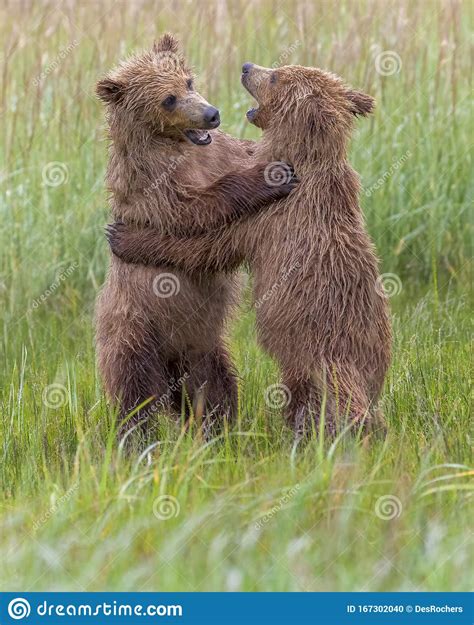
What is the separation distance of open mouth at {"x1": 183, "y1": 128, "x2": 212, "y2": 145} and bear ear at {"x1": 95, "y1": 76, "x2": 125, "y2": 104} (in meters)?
0.39

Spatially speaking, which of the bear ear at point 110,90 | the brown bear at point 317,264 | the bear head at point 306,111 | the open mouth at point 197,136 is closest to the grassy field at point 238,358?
the brown bear at point 317,264

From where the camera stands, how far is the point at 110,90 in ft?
18.4

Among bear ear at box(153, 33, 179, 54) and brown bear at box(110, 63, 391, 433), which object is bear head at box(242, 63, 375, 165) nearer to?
brown bear at box(110, 63, 391, 433)

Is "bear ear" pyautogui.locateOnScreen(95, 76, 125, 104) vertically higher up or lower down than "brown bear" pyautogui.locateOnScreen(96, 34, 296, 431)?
higher up

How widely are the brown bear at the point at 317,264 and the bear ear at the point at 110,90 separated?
0.79 metres

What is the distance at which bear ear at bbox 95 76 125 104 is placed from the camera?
5555 mm

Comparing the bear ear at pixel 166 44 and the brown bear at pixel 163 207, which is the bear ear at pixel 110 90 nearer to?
the brown bear at pixel 163 207

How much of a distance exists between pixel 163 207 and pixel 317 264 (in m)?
0.91

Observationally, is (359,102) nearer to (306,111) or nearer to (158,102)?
(306,111)

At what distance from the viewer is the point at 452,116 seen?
844 cm

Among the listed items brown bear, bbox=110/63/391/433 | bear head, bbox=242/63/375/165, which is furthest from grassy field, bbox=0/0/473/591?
bear head, bbox=242/63/375/165

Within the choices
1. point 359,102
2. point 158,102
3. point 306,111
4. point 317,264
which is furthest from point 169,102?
point 317,264

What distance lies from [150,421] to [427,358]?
5.34 feet

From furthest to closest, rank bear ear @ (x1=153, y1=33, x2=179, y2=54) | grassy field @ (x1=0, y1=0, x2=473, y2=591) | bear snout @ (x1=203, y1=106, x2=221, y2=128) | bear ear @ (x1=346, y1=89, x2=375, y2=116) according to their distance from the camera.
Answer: bear ear @ (x1=153, y1=33, x2=179, y2=54)
bear snout @ (x1=203, y1=106, x2=221, y2=128)
bear ear @ (x1=346, y1=89, x2=375, y2=116)
grassy field @ (x1=0, y1=0, x2=473, y2=591)
